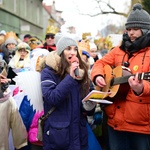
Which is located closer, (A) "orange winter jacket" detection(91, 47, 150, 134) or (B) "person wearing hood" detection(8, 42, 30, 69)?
(A) "orange winter jacket" detection(91, 47, 150, 134)

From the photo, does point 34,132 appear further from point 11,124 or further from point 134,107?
point 134,107

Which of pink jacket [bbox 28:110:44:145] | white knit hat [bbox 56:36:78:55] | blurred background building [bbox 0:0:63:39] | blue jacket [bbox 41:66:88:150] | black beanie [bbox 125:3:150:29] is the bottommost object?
pink jacket [bbox 28:110:44:145]

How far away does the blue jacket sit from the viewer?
104 inches

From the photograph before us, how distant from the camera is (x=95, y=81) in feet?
9.61

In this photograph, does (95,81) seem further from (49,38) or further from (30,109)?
(49,38)

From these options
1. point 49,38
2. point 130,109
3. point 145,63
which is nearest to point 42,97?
point 130,109

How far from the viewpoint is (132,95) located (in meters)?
2.70

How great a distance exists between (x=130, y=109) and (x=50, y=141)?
79 centimetres

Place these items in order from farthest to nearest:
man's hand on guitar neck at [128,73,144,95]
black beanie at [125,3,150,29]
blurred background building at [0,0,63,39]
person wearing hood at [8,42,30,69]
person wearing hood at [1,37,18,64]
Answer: blurred background building at [0,0,63,39] < person wearing hood at [1,37,18,64] < person wearing hood at [8,42,30,69] < black beanie at [125,3,150,29] < man's hand on guitar neck at [128,73,144,95]

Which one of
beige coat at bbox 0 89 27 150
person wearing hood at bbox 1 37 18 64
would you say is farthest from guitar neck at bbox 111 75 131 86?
person wearing hood at bbox 1 37 18 64

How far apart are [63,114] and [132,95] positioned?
2.16 feet

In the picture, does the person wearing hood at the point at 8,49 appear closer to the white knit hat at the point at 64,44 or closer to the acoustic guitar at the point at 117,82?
the white knit hat at the point at 64,44

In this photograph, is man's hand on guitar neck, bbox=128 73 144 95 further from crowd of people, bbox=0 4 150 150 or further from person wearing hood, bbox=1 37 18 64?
person wearing hood, bbox=1 37 18 64

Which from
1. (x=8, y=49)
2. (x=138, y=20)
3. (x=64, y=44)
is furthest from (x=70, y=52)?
(x=8, y=49)
